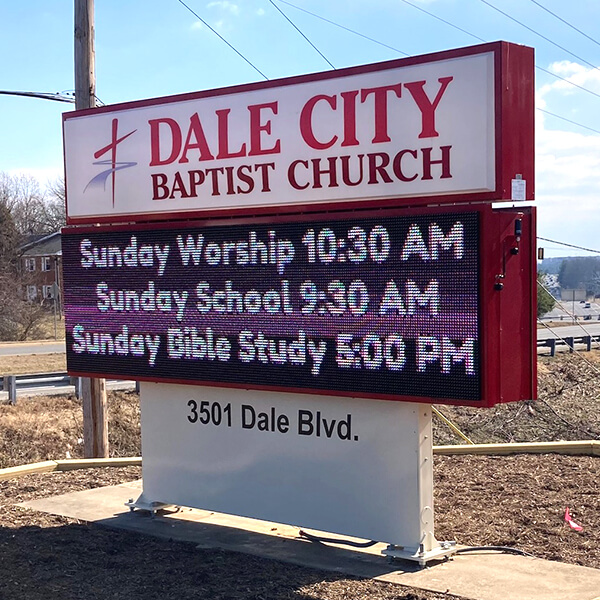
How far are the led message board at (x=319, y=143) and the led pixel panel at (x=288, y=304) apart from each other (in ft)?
1.01

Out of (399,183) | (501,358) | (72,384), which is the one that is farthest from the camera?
(72,384)

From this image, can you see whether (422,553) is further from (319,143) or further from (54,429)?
(54,429)

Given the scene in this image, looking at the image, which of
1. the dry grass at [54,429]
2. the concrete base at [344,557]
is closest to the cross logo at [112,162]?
the concrete base at [344,557]

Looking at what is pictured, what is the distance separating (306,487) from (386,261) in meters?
2.16

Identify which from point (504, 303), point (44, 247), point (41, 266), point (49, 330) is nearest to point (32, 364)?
point (49, 330)

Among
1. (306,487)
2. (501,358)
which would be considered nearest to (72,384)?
(306,487)

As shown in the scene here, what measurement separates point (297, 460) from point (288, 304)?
55.4 inches

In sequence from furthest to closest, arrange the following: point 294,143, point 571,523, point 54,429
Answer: point 54,429, point 571,523, point 294,143

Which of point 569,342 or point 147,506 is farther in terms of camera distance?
point 569,342

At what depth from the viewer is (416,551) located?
7.51 meters

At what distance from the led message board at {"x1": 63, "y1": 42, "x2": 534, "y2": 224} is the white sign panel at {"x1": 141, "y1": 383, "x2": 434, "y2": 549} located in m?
1.65

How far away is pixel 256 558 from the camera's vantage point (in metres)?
7.93

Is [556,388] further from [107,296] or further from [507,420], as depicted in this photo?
[107,296]

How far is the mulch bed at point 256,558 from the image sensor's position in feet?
23.3
